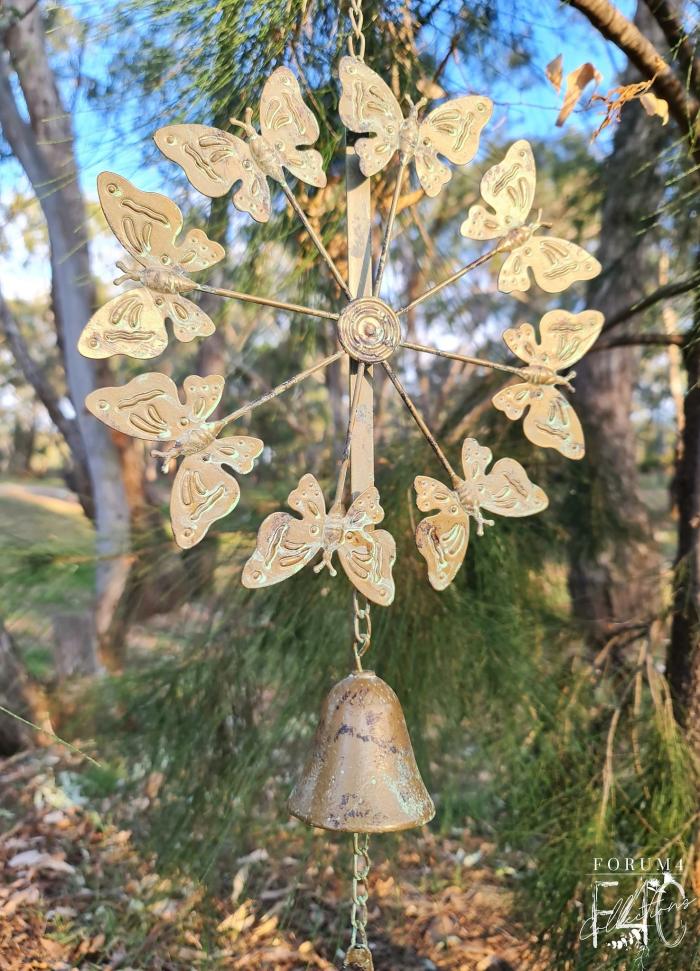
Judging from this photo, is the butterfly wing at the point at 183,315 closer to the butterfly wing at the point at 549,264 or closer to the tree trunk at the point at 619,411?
the butterfly wing at the point at 549,264

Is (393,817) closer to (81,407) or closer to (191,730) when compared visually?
(191,730)

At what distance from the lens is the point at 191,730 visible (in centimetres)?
181

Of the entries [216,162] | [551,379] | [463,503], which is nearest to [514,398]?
[551,379]

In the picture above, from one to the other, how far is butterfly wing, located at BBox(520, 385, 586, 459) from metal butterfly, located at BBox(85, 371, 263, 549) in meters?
0.41

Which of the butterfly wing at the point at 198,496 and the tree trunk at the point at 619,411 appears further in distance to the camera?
the tree trunk at the point at 619,411

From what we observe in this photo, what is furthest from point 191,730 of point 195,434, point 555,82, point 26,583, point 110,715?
point 555,82

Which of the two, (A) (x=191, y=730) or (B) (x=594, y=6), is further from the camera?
(A) (x=191, y=730)

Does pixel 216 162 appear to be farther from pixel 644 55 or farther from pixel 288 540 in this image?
pixel 644 55

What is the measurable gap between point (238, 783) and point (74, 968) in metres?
0.57

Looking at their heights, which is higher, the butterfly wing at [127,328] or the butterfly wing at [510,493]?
the butterfly wing at [127,328]

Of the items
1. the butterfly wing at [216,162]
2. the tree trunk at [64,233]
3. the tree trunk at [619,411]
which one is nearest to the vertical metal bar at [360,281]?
the butterfly wing at [216,162]

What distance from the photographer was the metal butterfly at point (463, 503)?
3.43 feet

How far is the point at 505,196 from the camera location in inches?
43.1
